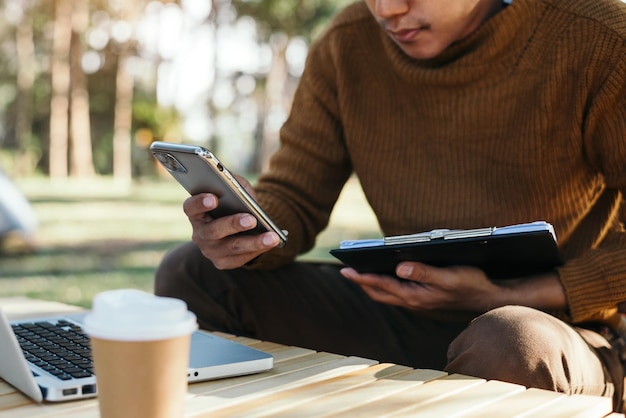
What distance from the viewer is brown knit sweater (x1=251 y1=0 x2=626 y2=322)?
1.64 metres

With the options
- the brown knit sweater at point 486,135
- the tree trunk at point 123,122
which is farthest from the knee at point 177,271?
the tree trunk at point 123,122

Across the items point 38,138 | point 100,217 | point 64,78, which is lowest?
point 100,217

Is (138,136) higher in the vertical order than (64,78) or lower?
lower

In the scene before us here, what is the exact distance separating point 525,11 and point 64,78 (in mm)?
11863

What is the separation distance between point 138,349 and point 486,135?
125 centimetres

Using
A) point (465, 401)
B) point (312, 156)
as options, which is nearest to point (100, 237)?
point (312, 156)

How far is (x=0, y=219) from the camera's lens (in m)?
5.28

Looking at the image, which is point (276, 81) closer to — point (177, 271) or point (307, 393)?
point (177, 271)

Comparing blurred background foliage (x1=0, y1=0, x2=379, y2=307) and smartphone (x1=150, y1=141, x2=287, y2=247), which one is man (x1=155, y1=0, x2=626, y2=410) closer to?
smartphone (x1=150, y1=141, x2=287, y2=247)

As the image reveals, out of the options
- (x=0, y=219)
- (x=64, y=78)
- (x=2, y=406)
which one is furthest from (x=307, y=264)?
(x=64, y=78)

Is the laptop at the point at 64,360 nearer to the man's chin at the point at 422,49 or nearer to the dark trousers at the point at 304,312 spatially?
the dark trousers at the point at 304,312

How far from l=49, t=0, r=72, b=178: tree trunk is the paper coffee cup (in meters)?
12.2

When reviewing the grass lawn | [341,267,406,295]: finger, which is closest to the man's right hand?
[341,267,406,295]: finger

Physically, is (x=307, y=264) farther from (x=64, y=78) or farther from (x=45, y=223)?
(x=64, y=78)
